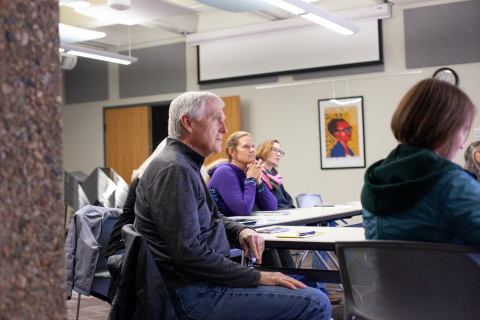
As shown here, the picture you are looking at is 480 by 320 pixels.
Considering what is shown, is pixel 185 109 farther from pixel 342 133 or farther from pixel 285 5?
pixel 342 133

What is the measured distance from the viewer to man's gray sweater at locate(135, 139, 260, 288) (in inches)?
66.4

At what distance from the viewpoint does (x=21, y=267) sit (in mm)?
720

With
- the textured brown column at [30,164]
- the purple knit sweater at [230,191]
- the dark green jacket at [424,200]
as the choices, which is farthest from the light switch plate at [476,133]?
the textured brown column at [30,164]

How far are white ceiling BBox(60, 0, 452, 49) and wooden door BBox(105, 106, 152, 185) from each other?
1291mm

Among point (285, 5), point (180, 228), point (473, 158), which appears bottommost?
point (180, 228)

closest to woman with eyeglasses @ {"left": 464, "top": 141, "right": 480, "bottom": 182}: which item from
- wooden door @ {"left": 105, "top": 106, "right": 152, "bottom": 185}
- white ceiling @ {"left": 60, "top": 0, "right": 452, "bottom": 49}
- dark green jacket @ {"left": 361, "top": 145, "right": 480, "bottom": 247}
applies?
dark green jacket @ {"left": 361, "top": 145, "right": 480, "bottom": 247}

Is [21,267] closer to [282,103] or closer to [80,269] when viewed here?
[80,269]

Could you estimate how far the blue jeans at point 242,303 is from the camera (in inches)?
66.6

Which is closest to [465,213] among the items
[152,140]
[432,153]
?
[432,153]

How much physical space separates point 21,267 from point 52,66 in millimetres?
304

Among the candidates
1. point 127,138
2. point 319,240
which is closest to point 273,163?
point 319,240

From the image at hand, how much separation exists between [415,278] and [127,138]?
8277 mm

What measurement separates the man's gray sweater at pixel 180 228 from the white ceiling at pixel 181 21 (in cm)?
527

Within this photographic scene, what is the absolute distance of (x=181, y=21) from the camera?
326 inches
